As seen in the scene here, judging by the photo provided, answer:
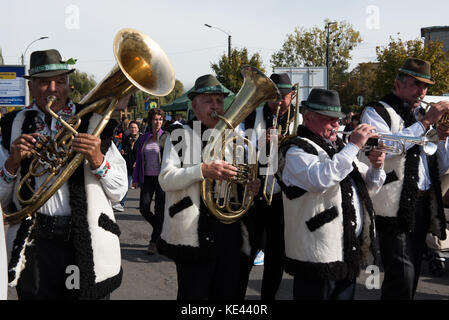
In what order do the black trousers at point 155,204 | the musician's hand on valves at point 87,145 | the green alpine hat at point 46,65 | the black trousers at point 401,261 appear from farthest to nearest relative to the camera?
the black trousers at point 155,204, the black trousers at point 401,261, the green alpine hat at point 46,65, the musician's hand on valves at point 87,145

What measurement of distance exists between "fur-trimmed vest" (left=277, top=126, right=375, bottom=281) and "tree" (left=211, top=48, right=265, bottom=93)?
21.6 meters

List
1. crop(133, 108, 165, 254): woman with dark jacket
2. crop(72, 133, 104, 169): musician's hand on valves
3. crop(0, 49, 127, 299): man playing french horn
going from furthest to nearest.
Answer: crop(133, 108, 165, 254): woman with dark jacket → crop(0, 49, 127, 299): man playing french horn → crop(72, 133, 104, 169): musician's hand on valves

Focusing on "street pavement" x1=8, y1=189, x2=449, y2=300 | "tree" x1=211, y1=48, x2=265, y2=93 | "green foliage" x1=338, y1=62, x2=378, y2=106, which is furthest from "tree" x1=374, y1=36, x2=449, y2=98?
"street pavement" x1=8, y1=189, x2=449, y2=300

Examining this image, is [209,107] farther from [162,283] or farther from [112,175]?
[162,283]

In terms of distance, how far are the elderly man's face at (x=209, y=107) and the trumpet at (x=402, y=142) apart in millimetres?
778

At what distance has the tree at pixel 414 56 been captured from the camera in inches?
951

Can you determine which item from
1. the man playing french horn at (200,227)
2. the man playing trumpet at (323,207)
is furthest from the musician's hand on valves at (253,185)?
the man playing trumpet at (323,207)

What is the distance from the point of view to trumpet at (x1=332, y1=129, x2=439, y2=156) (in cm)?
330

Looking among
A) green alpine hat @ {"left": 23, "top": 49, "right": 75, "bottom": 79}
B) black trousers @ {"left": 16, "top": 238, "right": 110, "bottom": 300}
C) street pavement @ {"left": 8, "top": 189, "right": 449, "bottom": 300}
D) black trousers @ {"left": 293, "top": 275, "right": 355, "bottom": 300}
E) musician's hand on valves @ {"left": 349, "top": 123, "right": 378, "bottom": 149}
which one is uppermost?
green alpine hat @ {"left": 23, "top": 49, "right": 75, "bottom": 79}

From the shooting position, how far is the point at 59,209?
2.81m

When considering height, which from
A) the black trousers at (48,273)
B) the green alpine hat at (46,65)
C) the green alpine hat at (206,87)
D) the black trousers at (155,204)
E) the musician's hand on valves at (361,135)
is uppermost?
the green alpine hat at (46,65)

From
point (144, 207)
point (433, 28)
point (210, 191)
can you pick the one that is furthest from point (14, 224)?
point (433, 28)

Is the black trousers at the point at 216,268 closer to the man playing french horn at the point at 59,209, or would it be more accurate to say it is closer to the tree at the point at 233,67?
the man playing french horn at the point at 59,209

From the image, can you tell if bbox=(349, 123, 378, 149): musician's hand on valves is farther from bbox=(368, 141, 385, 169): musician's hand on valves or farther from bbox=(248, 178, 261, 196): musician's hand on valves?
bbox=(248, 178, 261, 196): musician's hand on valves
